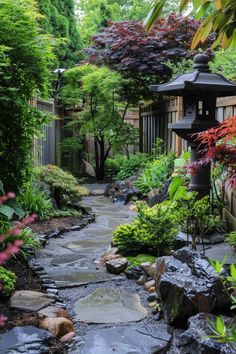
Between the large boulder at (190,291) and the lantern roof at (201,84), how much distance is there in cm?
175

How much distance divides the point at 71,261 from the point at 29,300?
1.50 metres

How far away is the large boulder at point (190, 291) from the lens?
2.88 metres

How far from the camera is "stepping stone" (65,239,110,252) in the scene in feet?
17.5

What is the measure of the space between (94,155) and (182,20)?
15.6 feet

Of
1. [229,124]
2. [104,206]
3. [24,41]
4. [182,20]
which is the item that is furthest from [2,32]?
[182,20]

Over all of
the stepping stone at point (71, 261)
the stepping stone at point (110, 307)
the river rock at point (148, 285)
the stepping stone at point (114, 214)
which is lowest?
the stepping stone at point (110, 307)

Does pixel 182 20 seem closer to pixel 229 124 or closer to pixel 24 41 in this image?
pixel 24 41

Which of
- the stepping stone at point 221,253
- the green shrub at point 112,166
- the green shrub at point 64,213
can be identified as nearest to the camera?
the stepping stone at point 221,253

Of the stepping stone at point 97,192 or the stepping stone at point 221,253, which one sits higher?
the stepping stone at point 221,253

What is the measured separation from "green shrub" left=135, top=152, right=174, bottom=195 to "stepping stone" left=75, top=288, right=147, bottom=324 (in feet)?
14.5

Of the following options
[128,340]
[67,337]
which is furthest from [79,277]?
[128,340]

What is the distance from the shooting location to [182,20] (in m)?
9.89

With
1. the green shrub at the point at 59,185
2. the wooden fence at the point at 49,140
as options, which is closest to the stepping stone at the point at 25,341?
the green shrub at the point at 59,185

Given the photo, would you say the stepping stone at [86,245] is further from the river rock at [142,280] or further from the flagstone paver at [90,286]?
the river rock at [142,280]
